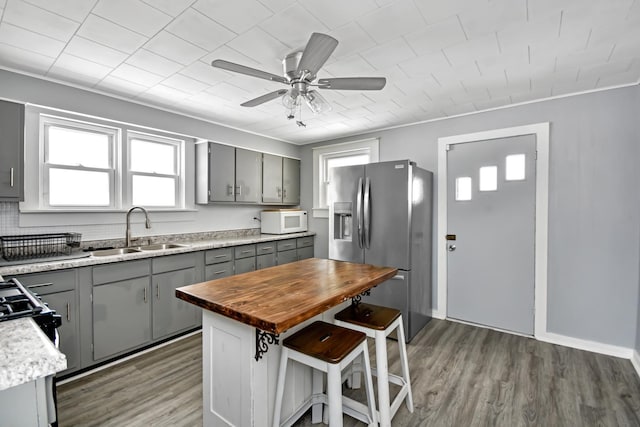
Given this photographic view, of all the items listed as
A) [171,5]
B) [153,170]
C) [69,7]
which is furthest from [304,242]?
[69,7]

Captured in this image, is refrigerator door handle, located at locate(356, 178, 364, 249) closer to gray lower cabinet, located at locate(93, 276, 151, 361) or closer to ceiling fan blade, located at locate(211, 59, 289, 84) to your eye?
ceiling fan blade, located at locate(211, 59, 289, 84)

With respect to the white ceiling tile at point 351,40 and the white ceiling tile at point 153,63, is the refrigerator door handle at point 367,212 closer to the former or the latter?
the white ceiling tile at point 351,40

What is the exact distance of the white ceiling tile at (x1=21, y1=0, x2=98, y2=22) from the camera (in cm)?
163

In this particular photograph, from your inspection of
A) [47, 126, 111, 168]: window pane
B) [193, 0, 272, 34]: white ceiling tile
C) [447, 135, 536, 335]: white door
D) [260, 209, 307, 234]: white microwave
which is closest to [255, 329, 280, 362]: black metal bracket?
[193, 0, 272, 34]: white ceiling tile

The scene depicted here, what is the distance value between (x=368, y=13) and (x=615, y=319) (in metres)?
3.33

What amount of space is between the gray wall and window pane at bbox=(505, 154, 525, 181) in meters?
A: 0.25

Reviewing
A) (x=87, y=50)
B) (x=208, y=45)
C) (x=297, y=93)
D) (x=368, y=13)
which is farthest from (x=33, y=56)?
(x=368, y=13)

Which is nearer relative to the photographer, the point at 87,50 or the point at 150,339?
the point at 87,50

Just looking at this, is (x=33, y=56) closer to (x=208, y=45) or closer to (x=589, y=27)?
(x=208, y=45)

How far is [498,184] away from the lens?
328cm

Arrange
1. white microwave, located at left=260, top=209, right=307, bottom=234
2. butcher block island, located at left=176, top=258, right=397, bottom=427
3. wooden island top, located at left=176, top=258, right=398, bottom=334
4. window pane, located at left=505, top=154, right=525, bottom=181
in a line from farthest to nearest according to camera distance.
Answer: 1. white microwave, located at left=260, top=209, right=307, bottom=234
2. window pane, located at left=505, top=154, right=525, bottom=181
3. butcher block island, located at left=176, top=258, right=397, bottom=427
4. wooden island top, located at left=176, top=258, right=398, bottom=334

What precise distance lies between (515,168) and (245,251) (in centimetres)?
313

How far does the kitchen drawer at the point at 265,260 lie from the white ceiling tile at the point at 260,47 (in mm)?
2338

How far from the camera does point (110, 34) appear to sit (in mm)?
1919
